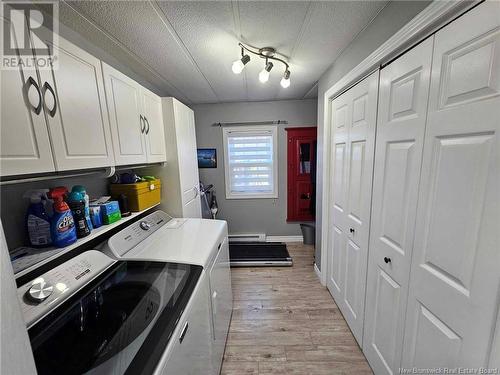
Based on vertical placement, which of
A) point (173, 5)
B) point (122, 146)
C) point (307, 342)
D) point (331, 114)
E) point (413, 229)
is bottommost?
point (307, 342)

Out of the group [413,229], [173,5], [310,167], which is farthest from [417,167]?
[310,167]

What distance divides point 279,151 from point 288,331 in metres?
2.43

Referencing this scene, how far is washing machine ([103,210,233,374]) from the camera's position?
4.23 feet

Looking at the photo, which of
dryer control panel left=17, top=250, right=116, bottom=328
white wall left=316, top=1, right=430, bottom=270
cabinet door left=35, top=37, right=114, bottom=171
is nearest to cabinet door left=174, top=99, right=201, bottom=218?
cabinet door left=35, top=37, right=114, bottom=171

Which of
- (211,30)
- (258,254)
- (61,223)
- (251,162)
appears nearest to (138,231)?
(61,223)

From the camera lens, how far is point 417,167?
0.99 m

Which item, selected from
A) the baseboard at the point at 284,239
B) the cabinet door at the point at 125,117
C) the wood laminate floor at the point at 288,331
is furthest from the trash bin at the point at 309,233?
the cabinet door at the point at 125,117

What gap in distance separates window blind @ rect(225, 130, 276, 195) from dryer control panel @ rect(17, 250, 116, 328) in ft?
8.11

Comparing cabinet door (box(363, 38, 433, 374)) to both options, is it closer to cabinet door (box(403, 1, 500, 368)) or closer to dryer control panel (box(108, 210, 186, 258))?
cabinet door (box(403, 1, 500, 368))

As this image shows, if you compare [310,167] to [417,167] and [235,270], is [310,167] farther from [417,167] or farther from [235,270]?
[417,167]

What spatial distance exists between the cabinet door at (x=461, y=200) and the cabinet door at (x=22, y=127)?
5.25 feet

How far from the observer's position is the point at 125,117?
53.0 inches

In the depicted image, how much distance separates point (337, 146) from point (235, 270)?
2.01m

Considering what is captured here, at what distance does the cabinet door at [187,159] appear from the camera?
6.46 ft
